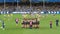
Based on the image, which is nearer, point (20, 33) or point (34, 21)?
point (20, 33)

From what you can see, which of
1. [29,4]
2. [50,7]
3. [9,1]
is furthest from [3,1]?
[50,7]

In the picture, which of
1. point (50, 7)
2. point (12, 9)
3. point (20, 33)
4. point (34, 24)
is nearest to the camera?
point (20, 33)

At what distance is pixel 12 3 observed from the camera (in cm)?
9894

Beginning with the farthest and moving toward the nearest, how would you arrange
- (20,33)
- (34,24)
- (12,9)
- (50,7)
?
(50,7) → (12,9) → (34,24) → (20,33)

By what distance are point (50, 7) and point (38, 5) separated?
441cm

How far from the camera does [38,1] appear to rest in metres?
98.3

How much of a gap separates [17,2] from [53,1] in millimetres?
13205

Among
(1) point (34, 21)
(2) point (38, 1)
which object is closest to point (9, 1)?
(2) point (38, 1)

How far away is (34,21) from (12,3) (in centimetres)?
5653

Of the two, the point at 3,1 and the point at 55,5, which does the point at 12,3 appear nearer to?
the point at 3,1

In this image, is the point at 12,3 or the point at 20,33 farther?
the point at 12,3


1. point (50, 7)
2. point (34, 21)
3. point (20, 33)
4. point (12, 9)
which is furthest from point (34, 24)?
point (50, 7)

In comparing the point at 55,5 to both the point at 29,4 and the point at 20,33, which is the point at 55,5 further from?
the point at 20,33

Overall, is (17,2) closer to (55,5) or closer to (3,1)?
(3,1)
